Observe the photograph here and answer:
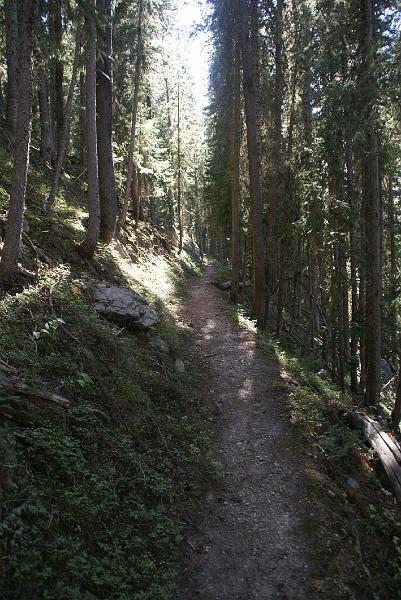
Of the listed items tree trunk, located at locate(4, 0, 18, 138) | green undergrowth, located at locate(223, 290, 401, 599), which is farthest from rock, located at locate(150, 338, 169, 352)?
tree trunk, located at locate(4, 0, 18, 138)

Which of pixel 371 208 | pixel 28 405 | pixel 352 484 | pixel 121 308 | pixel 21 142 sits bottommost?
pixel 352 484

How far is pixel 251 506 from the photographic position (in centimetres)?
599

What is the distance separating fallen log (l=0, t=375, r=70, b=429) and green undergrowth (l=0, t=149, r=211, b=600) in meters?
0.05

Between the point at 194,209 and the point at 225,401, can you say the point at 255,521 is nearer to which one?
the point at 225,401

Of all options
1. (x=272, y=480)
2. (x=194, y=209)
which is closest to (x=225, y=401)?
(x=272, y=480)

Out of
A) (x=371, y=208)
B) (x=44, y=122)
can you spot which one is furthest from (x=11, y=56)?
(x=371, y=208)

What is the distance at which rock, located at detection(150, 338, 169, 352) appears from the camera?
10140 mm

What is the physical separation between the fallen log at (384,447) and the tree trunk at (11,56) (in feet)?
51.7

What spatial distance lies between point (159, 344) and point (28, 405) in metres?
5.18

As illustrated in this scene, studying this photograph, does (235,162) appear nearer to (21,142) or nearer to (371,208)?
(371,208)

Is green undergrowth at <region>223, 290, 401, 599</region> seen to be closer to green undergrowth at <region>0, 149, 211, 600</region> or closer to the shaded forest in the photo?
the shaded forest

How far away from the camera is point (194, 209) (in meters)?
54.2

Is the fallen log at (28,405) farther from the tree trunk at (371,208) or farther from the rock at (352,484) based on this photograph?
the tree trunk at (371,208)

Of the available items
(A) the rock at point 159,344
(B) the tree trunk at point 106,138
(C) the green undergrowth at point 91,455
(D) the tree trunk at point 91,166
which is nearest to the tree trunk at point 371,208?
(C) the green undergrowth at point 91,455
